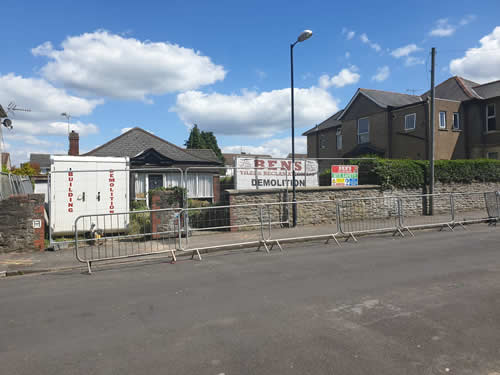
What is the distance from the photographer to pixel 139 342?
3.84 metres

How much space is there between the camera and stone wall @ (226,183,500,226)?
12133mm

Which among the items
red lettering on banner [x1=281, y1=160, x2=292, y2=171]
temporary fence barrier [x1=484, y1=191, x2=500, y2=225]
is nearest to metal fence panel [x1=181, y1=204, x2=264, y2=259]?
red lettering on banner [x1=281, y1=160, x2=292, y2=171]

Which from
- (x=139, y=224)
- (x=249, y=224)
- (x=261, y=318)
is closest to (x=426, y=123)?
(x=249, y=224)

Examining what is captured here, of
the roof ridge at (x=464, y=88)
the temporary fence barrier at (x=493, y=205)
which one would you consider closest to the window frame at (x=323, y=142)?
the roof ridge at (x=464, y=88)

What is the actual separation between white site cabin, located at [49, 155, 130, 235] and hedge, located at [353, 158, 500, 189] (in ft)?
33.7

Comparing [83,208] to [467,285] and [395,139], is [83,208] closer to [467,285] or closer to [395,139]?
[467,285]

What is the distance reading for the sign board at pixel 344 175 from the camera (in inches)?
581

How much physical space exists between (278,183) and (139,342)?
1050 centimetres

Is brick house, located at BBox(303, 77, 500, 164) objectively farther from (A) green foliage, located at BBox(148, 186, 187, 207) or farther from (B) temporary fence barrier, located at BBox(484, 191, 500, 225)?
(A) green foliage, located at BBox(148, 186, 187, 207)

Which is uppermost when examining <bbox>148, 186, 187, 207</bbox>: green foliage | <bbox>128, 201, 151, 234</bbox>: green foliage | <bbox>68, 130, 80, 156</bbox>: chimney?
<bbox>68, 130, 80, 156</bbox>: chimney

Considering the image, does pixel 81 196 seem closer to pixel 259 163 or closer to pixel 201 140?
pixel 259 163

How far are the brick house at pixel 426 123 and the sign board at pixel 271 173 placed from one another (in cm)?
1416

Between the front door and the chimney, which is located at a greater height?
the chimney

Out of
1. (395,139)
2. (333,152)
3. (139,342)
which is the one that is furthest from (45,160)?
(139,342)
